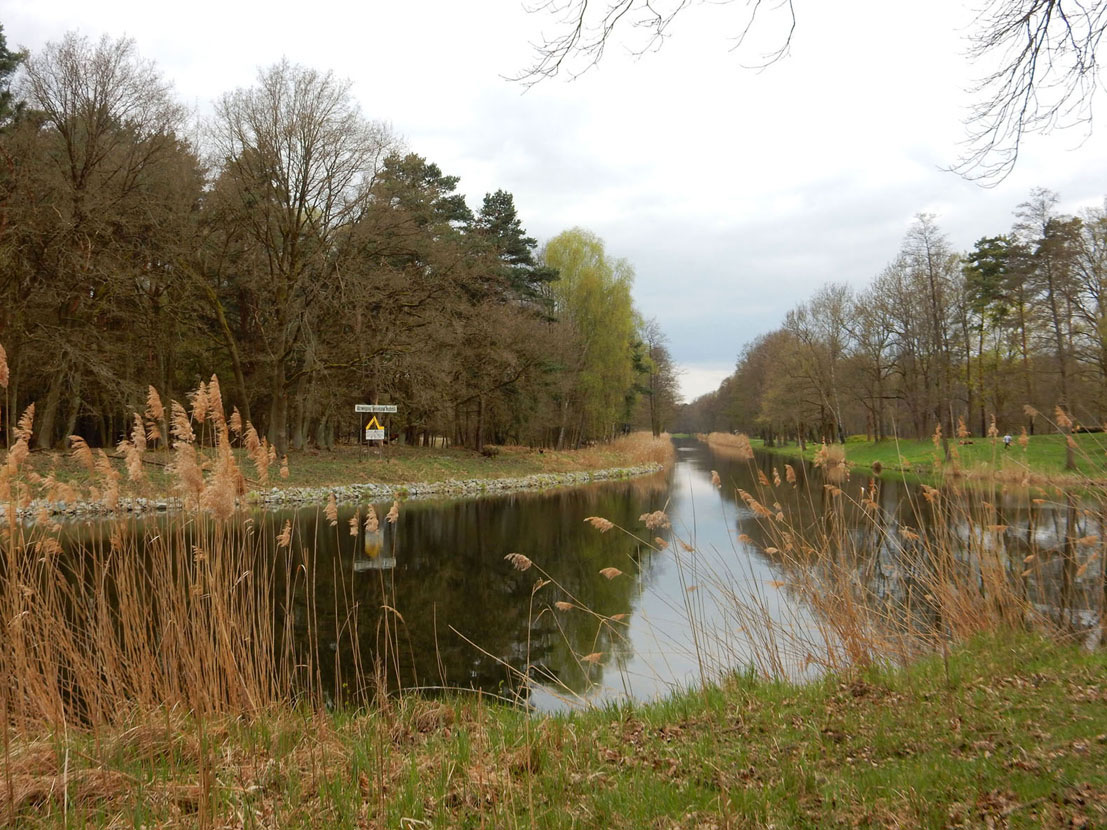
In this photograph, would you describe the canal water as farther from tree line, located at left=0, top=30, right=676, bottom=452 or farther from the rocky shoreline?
tree line, located at left=0, top=30, right=676, bottom=452

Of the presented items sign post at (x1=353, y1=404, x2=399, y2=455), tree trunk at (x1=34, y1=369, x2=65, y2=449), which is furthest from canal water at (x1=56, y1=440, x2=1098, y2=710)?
tree trunk at (x1=34, y1=369, x2=65, y2=449)

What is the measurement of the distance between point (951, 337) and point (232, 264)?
2971cm

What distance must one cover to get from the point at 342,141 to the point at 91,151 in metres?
5.88

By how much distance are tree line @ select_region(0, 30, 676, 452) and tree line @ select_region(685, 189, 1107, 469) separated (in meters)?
14.1

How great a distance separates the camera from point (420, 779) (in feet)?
9.98

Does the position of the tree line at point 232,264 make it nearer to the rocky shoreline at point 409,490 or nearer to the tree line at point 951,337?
the rocky shoreline at point 409,490

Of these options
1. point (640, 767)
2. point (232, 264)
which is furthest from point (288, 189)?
point (640, 767)

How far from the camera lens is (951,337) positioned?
31.2 m

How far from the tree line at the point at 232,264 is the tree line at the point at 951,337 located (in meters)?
14.1

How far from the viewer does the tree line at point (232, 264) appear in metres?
15.7

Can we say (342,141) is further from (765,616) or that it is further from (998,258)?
(998,258)

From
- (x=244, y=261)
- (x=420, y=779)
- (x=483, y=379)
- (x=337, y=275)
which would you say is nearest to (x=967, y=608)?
(x=420, y=779)

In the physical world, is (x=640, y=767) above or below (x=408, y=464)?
below

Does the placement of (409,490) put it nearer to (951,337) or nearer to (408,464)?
(408,464)
